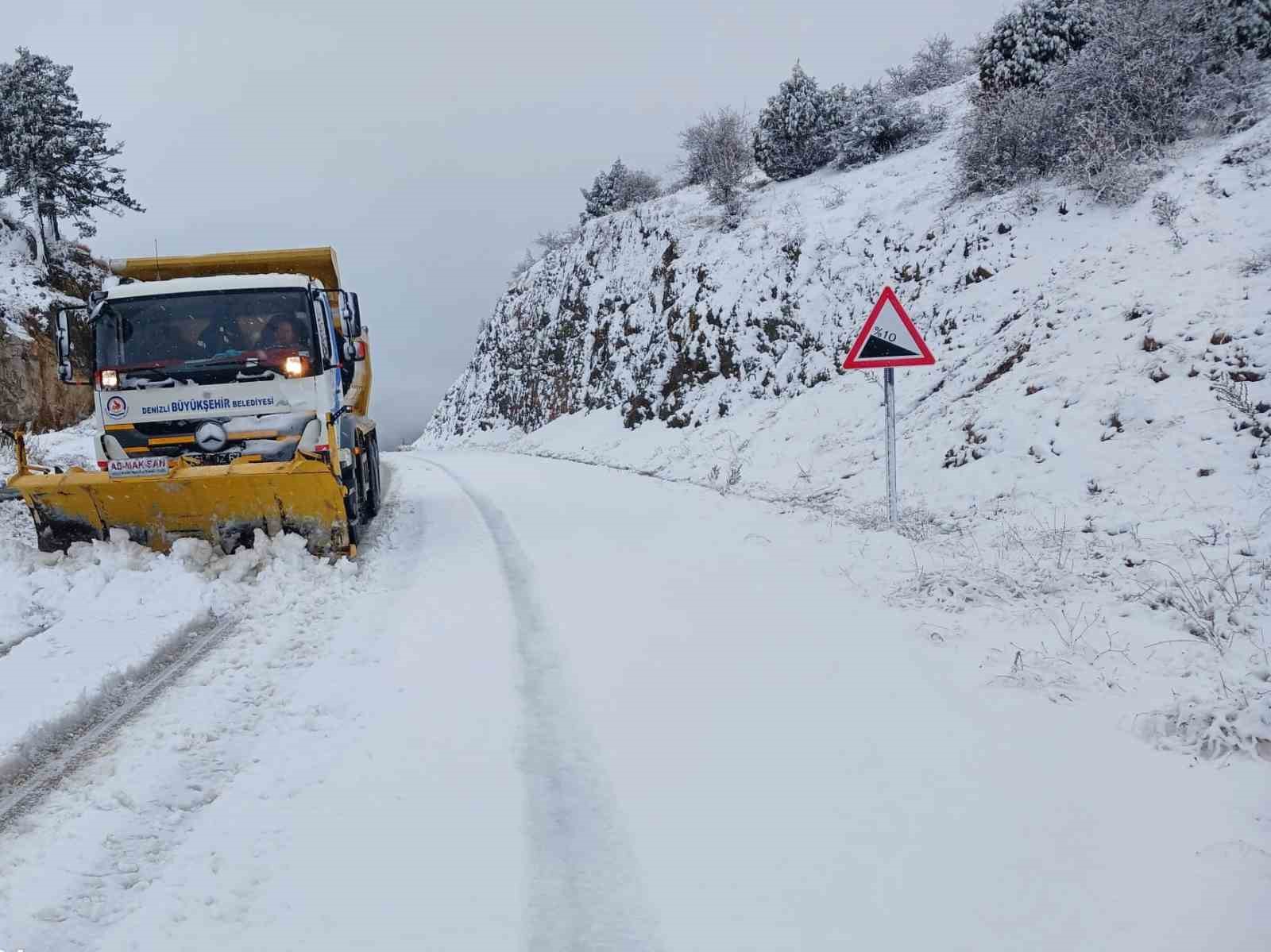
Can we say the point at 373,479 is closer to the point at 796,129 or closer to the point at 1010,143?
the point at 1010,143

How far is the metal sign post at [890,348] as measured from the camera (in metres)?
7.24

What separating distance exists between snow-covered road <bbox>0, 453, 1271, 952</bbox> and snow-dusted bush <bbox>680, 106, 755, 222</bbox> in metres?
20.5

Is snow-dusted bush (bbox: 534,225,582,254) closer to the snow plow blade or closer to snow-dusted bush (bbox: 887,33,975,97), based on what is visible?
snow-dusted bush (bbox: 887,33,975,97)

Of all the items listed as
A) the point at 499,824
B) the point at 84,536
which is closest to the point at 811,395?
the point at 84,536

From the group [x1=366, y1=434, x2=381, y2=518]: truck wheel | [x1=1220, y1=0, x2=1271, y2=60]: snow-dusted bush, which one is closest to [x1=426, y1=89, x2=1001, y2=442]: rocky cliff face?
[x1=1220, y1=0, x2=1271, y2=60]: snow-dusted bush

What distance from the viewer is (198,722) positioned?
11.9 ft

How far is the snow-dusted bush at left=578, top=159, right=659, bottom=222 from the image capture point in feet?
107

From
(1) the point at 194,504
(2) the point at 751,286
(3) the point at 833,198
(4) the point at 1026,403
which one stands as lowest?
(1) the point at 194,504

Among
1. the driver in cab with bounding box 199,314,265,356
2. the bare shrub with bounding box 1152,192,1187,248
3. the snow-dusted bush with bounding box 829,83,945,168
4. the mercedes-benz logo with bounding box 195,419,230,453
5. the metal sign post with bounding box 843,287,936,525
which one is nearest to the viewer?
the mercedes-benz logo with bounding box 195,419,230,453

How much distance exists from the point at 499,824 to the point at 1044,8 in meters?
19.6

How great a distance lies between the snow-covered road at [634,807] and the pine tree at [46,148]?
29.5 m

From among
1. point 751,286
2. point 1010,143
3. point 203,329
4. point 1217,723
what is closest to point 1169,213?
point 1010,143

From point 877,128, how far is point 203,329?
760 inches

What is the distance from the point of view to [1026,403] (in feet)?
28.6
